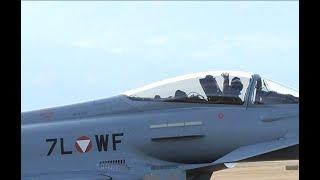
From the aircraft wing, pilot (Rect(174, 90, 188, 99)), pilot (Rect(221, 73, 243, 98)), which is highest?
pilot (Rect(221, 73, 243, 98))

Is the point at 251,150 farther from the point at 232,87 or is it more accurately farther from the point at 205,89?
the point at 205,89

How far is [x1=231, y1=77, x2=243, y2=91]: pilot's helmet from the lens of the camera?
30.5 ft

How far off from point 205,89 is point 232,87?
501 millimetres

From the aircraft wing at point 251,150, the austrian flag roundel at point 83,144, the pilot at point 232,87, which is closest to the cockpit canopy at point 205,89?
the pilot at point 232,87

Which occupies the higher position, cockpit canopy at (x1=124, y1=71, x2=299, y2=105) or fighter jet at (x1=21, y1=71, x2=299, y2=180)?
cockpit canopy at (x1=124, y1=71, x2=299, y2=105)

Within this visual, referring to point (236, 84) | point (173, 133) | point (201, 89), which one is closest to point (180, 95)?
point (201, 89)

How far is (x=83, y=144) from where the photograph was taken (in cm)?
891

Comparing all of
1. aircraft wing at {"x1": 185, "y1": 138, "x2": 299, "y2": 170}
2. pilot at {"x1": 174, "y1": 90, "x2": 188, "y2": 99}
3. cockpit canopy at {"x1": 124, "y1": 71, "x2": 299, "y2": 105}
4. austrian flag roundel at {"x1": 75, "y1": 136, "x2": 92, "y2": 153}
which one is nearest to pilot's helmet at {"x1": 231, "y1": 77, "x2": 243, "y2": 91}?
cockpit canopy at {"x1": 124, "y1": 71, "x2": 299, "y2": 105}

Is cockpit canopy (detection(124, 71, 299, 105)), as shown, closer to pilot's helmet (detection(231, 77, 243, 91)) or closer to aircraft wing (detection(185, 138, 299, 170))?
pilot's helmet (detection(231, 77, 243, 91))

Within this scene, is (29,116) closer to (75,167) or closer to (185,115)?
(75,167)

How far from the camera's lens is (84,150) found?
8859 mm
